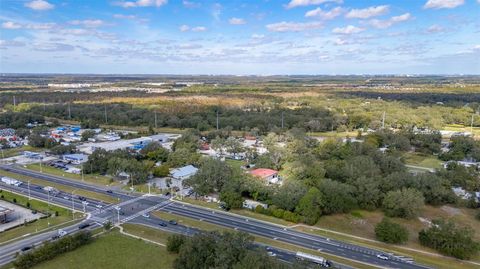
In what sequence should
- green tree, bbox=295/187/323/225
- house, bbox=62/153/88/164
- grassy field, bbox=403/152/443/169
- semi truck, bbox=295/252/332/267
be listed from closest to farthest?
semi truck, bbox=295/252/332/267
green tree, bbox=295/187/323/225
house, bbox=62/153/88/164
grassy field, bbox=403/152/443/169

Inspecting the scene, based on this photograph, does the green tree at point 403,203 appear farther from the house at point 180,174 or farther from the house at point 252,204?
the house at point 180,174

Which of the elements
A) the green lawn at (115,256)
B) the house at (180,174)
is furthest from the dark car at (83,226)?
the house at (180,174)

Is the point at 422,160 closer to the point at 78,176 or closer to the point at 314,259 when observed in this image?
the point at 314,259

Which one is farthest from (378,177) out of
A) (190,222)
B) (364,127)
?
(364,127)

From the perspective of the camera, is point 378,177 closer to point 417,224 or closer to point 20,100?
point 417,224

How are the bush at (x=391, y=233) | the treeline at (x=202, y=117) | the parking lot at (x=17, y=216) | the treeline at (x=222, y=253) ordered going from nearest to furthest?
the treeline at (x=222, y=253)
the bush at (x=391, y=233)
the parking lot at (x=17, y=216)
the treeline at (x=202, y=117)

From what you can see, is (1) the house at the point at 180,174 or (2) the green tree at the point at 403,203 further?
(1) the house at the point at 180,174

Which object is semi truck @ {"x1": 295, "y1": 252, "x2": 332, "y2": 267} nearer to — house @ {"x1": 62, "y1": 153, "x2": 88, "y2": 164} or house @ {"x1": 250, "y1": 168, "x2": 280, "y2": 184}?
house @ {"x1": 250, "y1": 168, "x2": 280, "y2": 184}

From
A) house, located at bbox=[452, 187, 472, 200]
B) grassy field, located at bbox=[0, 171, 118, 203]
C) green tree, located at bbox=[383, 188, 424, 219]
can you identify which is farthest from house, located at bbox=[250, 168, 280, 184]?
house, located at bbox=[452, 187, 472, 200]
